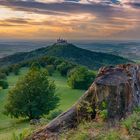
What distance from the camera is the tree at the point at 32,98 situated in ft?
180

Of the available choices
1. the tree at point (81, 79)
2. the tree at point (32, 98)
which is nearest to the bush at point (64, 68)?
the tree at point (81, 79)

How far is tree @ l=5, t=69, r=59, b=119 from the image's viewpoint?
5475 cm

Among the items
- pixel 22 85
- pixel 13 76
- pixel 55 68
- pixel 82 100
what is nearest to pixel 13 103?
pixel 22 85

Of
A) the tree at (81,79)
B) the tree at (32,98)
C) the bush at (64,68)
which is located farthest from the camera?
the bush at (64,68)

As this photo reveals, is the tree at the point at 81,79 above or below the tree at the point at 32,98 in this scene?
below

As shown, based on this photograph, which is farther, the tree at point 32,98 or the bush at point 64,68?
the bush at point 64,68

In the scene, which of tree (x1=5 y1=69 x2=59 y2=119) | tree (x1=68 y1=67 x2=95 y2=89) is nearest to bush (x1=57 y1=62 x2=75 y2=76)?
tree (x1=68 y1=67 x2=95 y2=89)

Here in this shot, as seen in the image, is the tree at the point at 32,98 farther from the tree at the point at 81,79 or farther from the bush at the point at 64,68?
the bush at the point at 64,68

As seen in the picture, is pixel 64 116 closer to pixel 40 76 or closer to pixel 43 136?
pixel 43 136

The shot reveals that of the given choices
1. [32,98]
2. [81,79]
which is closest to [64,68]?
[81,79]

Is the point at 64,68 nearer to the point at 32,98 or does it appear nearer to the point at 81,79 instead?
the point at 81,79

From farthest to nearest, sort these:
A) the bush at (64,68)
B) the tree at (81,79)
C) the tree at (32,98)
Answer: the bush at (64,68), the tree at (81,79), the tree at (32,98)

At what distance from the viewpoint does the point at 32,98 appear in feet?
184

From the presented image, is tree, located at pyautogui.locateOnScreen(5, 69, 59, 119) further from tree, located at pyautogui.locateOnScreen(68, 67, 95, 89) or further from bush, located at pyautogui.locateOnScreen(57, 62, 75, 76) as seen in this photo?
bush, located at pyautogui.locateOnScreen(57, 62, 75, 76)
